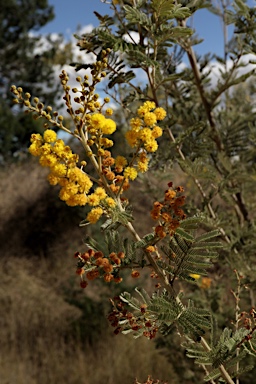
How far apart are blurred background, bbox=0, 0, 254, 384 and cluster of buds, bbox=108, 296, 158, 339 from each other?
124cm

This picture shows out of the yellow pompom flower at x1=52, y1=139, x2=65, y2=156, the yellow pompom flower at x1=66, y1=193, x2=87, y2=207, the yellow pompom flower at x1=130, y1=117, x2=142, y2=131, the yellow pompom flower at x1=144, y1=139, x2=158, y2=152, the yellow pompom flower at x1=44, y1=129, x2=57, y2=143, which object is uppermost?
the yellow pompom flower at x1=44, y1=129, x2=57, y2=143

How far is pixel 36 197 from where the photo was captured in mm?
7023

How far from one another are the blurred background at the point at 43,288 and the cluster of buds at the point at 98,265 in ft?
4.38

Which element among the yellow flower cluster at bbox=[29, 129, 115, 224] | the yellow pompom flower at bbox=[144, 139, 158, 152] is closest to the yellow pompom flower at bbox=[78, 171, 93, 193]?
the yellow flower cluster at bbox=[29, 129, 115, 224]

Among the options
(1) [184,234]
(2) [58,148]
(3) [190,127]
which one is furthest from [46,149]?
(3) [190,127]

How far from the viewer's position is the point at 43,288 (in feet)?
17.7

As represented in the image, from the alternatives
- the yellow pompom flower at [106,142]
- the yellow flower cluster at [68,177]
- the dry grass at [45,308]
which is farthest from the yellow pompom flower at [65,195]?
the dry grass at [45,308]

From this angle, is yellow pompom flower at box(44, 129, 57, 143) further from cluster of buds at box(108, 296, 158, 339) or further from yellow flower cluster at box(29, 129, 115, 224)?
cluster of buds at box(108, 296, 158, 339)

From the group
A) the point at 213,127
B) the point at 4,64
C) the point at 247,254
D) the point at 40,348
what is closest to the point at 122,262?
the point at 247,254

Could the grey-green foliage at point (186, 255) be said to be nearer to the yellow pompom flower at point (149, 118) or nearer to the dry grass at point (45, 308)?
the yellow pompom flower at point (149, 118)

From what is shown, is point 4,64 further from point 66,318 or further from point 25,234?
point 66,318

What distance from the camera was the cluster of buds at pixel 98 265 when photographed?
0.64 m

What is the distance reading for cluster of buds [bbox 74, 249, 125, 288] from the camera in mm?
643

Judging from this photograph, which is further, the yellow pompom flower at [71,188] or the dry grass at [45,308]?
the dry grass at [45,308]
